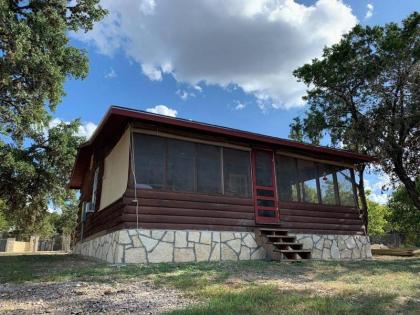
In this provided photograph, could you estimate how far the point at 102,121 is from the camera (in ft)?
31.2

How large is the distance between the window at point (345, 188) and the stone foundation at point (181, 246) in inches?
77.5

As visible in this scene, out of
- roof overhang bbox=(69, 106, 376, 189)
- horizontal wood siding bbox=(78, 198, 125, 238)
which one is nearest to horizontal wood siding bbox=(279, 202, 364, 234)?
roof overhang bbox=(69, 106, 376, 189)

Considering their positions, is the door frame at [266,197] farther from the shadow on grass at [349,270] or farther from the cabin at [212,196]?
the shadow on grass at [349,270]

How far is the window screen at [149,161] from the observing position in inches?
362

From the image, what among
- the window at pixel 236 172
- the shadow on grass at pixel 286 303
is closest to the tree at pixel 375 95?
the window at pixel 236 172

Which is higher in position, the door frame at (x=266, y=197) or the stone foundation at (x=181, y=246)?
the door frame at (x=266, y=197)

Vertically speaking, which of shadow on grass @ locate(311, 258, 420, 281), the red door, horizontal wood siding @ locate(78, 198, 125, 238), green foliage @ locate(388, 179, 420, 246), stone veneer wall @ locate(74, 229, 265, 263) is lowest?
shadow on grass @ locate(311, 258, 420, 281)

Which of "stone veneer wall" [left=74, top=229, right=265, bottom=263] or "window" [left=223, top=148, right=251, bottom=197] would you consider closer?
"stone veneer wall" [left=74, top=229, right=265, bottom=263]

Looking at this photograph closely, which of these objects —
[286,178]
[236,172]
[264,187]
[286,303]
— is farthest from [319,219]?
[286,303]

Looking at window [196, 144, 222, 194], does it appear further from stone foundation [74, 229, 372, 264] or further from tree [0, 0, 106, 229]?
tree [0, 0, 106, 229]

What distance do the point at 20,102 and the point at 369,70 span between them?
1346 centimetres

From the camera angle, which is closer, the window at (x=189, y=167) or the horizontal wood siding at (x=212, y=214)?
the horizontal wood siding at (x=212, y=214)

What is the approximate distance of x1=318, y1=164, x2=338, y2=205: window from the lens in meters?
12.3

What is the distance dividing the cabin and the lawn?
1419 mm
